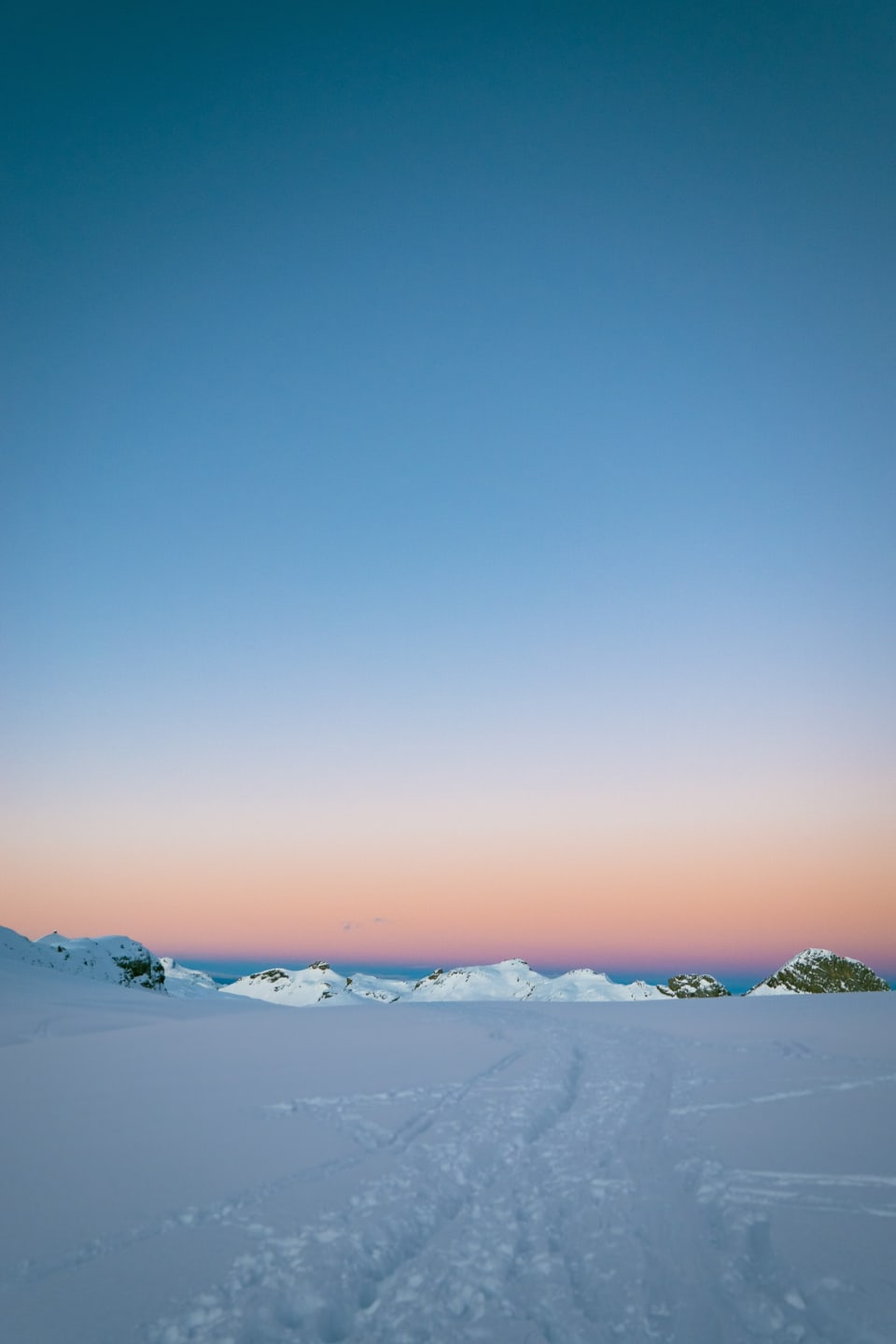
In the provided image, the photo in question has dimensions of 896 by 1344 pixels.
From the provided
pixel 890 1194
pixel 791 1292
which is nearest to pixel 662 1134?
pixel 890 1194

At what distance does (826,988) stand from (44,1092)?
47918 millimetres

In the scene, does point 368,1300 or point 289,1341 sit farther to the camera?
point 368,1300

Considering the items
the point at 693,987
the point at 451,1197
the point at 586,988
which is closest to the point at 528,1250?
the point at 451,1197

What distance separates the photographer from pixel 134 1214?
458 centimetres

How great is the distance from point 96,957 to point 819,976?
43764mm

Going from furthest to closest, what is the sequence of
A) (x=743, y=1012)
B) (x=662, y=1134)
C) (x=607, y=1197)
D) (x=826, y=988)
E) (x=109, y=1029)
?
(x=826, y=988), (x=743, y=1012), (x=109, y=1029), (x=662, y=1134), (x=607, y=1197)

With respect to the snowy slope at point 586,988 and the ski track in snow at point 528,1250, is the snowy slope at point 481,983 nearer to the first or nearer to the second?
the snowy slope at point 586,988

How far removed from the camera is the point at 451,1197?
4914mm

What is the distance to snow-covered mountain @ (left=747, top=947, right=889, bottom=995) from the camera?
44.8 metres

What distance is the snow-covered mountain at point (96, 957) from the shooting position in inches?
1221

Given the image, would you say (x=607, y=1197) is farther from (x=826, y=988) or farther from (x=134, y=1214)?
(x=826, y=988)

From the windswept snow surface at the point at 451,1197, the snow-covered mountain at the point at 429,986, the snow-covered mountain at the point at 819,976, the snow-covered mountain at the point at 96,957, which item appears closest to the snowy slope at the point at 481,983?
the snow-covered mountain at the point at 429,986

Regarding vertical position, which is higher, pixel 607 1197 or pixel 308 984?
pixel 607 1197

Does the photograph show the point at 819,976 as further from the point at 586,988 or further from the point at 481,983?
the point at 481,983
